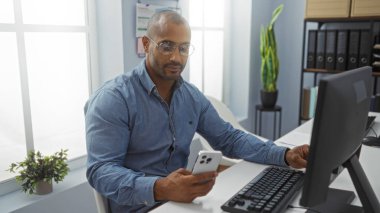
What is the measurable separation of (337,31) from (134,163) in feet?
8.05

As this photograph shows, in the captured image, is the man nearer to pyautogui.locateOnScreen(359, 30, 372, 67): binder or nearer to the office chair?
the office chair

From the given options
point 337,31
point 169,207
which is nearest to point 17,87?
point 169,207

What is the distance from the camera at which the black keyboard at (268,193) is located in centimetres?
103

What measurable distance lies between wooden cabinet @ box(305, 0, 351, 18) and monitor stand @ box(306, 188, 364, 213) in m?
2.30

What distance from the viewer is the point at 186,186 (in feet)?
3.50

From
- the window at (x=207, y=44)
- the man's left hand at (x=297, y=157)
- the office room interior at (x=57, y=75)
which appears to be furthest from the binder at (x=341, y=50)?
A: the man's left hand at (x=297, y=157)

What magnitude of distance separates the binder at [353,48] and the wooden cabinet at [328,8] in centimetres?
16

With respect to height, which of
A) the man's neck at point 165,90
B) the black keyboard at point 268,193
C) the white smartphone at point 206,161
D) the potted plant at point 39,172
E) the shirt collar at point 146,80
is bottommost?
the potted plant at point 39,172

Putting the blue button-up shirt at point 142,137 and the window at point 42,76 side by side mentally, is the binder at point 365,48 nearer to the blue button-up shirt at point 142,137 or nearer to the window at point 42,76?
the blue button-up shirt at point 142,137

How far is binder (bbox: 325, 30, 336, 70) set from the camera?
321cm

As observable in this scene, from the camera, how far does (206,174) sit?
106 centimetres

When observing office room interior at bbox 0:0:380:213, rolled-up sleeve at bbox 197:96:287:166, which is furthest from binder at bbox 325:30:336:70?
rolled-up sleeve at bbox 197:96:287:166

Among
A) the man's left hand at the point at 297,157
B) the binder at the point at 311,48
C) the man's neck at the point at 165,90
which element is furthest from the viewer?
the binder at the point at 311,48

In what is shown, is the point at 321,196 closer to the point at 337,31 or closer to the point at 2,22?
the point at 2,22
